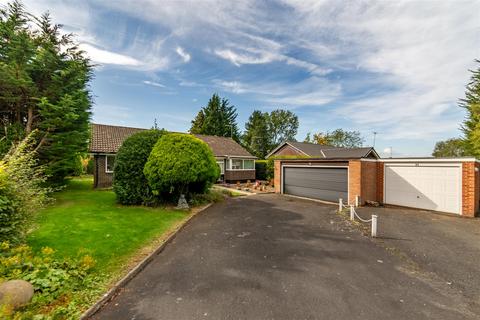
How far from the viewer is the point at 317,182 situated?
15.3 meters

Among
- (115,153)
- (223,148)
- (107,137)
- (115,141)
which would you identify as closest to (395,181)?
(223,148)

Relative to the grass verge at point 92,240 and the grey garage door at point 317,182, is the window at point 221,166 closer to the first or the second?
the grey garage door at point 317,182

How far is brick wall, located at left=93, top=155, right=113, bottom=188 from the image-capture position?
658 inches

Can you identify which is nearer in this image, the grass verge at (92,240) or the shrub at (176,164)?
the grass verge at (92,240)

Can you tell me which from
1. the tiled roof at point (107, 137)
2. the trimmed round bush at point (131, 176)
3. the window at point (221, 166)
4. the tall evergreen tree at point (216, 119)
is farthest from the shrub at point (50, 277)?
the tall evergreen tree at point (216, 119)

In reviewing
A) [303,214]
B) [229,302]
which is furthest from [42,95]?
[303,214]

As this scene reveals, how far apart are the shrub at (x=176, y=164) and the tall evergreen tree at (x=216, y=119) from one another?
3280 cm

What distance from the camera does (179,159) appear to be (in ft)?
33.6

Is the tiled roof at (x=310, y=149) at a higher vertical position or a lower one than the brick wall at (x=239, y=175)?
higher

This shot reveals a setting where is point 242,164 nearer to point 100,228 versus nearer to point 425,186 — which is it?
point 425,186

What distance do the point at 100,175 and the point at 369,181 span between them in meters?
19.7

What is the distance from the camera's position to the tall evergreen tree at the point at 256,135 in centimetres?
4953

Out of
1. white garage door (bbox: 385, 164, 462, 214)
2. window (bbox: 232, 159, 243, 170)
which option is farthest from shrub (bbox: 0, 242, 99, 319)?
window (bbox: 232, 159, 243, 170)

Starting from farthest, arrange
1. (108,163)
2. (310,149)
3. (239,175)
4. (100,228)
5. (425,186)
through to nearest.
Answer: (310,149), (239,175), (108,163), (425,186), (100,228)
